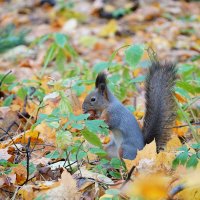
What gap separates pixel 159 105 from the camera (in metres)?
2.09

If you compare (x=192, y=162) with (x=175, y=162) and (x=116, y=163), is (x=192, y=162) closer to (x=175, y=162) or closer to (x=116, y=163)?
(x=175, y=162)

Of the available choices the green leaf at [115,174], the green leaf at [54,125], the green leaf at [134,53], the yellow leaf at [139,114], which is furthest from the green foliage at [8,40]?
the green leaf at [115,174]

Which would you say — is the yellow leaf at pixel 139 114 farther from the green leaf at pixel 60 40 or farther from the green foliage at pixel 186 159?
the green foliage at pixel 186 159

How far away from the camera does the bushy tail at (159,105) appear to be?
2.06m

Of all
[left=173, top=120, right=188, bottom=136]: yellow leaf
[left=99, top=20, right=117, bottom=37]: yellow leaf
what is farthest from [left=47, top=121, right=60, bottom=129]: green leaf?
[left=99, top=20, right=117, bottom=37]: yellow leaf

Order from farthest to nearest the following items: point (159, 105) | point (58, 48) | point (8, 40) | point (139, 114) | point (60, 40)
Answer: point (8, 40) → point (58, 48) → point (60, 40) → point (139, 114) → point (159, 105)

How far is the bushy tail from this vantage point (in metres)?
2.06

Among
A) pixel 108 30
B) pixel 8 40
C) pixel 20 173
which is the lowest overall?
pixel 108 30

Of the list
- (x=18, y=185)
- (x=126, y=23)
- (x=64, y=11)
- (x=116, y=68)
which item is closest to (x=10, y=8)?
(x=64, y=11)

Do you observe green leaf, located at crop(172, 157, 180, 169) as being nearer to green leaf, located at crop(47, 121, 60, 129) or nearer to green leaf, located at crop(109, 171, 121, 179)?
green leaf, located at crop(109, 171, 121, 179)

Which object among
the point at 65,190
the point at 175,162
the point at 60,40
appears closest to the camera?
the point at 65,190

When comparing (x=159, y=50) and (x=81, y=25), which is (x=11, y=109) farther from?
(x=81, y=25)

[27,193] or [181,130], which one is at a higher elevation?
[27,193]

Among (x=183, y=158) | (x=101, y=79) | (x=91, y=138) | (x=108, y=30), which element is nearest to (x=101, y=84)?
(x=101, y=79)
